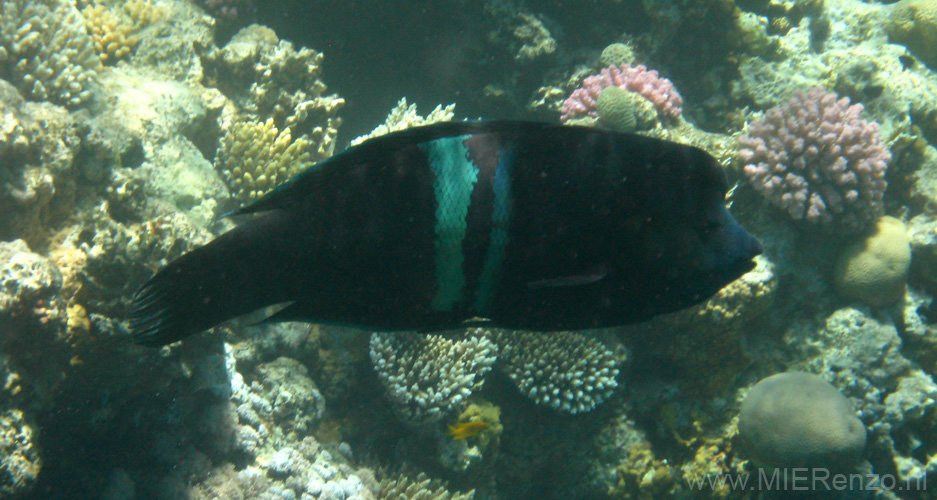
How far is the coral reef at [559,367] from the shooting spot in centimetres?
546

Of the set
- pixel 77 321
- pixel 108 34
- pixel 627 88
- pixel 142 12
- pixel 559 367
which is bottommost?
pixel 559 367

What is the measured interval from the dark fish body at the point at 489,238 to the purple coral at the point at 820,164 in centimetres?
576

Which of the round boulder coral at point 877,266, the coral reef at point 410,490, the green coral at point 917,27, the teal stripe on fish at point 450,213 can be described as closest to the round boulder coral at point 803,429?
the round boulder coral at point 877,266

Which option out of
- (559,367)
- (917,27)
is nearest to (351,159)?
(559,367)

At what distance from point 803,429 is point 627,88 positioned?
4.65m

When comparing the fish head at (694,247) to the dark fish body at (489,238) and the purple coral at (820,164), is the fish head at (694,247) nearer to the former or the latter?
the dark fish body at (489,238)

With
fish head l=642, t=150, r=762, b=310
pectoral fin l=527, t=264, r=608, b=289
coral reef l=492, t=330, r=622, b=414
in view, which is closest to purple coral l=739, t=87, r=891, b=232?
coral reef l=492, t=330, r=622, b=414

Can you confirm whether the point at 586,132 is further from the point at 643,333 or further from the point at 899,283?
the point at 899,283

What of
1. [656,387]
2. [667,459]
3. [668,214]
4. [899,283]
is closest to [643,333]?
[656,387]

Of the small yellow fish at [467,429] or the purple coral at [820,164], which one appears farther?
the purple coral at [820,164]

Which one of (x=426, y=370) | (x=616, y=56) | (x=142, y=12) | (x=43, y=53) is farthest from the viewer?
(x=616, y=56)

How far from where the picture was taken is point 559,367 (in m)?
5.53

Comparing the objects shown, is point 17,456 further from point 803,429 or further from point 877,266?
point 877,266

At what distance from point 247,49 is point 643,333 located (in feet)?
20.1
